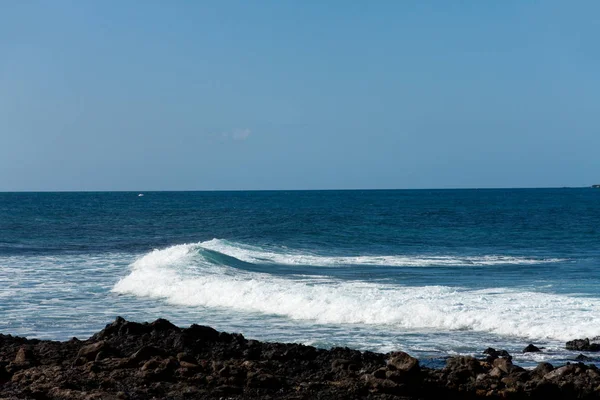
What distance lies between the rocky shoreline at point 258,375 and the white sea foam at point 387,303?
540cm

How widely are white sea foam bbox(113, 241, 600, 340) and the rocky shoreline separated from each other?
540 centimetres

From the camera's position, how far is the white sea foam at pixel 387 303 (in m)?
17.6

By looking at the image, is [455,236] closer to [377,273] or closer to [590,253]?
[590,253]

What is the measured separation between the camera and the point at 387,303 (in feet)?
65.3

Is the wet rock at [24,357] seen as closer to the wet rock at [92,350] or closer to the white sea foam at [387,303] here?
the wet rock at [92,350]

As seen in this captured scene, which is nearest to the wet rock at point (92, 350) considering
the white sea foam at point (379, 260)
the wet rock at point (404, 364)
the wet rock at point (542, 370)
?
the wet rock at point (404, 364)

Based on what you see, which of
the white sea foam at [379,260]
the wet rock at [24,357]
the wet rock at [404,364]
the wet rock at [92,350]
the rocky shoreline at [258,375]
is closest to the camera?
the rocky shoreline at [258,375]

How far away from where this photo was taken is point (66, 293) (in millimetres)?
23516

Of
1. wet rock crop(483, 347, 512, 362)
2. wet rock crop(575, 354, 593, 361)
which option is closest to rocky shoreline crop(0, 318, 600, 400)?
wet rock crop(483, 347, 512, 362)

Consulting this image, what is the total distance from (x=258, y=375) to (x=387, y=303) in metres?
9.30

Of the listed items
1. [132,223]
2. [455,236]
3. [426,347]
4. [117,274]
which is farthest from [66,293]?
[132,223]

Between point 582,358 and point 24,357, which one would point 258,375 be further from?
point 582,358

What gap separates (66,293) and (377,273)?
1106 centimetres

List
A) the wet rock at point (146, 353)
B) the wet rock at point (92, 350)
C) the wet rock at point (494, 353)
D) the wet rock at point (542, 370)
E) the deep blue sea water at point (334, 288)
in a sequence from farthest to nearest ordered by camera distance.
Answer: the deep blue sea water at point (334, 288) < the wet rock at point (494, 353) < the wet rock at point (92, 350) < the wet rock at point (146, 353) < the wet rock at point (542, 370)
